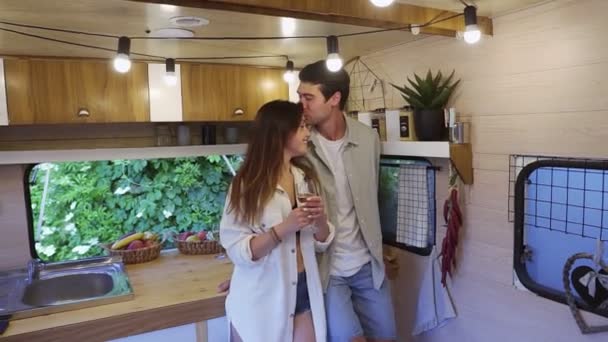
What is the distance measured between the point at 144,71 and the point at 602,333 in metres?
2.29

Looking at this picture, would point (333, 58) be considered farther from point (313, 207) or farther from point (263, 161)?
point (313, 207)

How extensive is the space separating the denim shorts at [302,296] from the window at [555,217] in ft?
2.80

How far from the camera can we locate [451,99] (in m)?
2.13

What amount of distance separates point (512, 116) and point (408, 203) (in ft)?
2.35

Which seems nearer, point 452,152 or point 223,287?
point 452,152

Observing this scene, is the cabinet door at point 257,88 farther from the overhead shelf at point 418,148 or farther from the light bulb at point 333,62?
the light bulb at point 333,62

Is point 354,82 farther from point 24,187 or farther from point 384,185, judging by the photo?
point 24,187

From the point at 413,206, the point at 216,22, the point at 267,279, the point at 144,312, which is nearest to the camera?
the point at 267,279

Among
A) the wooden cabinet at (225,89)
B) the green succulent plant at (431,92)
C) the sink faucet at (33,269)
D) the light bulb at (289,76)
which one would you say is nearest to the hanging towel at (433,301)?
the green succulent plant at (431,92)

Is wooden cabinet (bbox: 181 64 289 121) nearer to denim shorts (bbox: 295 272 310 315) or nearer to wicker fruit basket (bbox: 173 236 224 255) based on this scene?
wicker fruit basket (bbox: 173 236 224 255)

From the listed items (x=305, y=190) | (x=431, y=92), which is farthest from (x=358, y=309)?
(x=431, y=92)

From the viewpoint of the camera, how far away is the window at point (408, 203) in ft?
7.61

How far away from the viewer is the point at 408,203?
2.39 meters

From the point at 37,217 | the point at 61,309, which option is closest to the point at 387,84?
the point at 61,309
